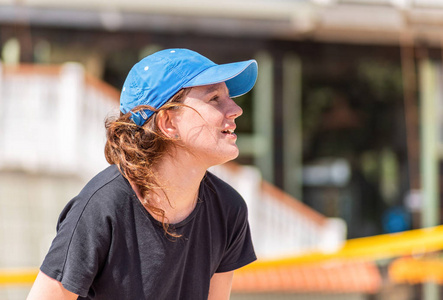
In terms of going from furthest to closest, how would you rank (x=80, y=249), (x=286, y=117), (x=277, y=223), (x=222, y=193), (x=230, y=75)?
(x=286, y=117)
(x=277, y=223)
(x=222, y=193)
(x=230, y=75)
(x=80, y=249)

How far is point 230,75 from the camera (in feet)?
5.58

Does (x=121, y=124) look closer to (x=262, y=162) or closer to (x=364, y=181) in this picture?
(x=262, y=162)

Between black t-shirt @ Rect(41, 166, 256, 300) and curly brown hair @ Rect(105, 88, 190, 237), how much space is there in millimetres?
30

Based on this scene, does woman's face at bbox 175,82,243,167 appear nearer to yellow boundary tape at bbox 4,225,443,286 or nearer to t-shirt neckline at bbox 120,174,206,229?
t-shirt neckline at bbox 120,174,206,229

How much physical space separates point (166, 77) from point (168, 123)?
13cm

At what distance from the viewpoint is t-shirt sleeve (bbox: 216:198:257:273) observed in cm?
194

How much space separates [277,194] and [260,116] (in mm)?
1817

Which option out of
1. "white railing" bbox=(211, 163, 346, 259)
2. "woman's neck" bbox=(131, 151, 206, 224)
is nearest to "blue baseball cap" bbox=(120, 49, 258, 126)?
"woman's neck" bbox=(131, 151, 206, 224)

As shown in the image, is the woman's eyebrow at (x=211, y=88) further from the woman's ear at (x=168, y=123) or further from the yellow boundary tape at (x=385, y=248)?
the yellow boundary tape at (x=385, y=248)

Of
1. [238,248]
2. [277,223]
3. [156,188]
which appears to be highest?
[156,188]

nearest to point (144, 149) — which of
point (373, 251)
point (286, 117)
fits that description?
point (373, 251)

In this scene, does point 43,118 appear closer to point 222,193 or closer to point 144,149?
point 222,193

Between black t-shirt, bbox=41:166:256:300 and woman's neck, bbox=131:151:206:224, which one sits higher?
woman's neck, bbox=131:151:206:224

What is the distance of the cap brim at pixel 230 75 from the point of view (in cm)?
170
